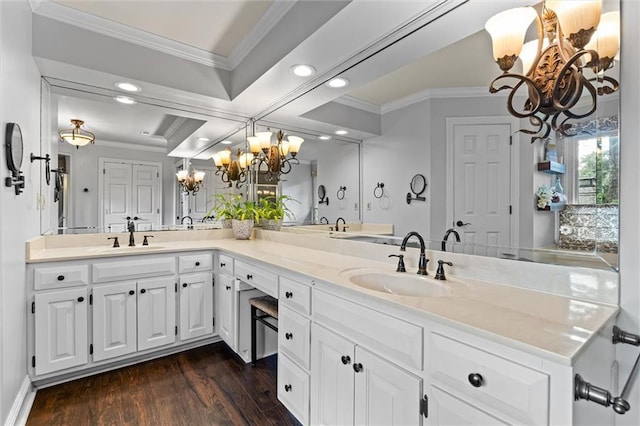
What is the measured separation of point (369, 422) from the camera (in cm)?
116

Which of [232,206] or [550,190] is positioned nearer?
[550,190]

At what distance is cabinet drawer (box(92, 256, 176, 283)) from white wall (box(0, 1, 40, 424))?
15.5 inches

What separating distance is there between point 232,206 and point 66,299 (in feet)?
5.23

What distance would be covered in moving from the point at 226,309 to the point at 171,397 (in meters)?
0.68

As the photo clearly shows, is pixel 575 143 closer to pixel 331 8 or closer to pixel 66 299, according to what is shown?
pixel 331 8

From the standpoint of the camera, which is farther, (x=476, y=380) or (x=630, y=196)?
(x=630, y=196)

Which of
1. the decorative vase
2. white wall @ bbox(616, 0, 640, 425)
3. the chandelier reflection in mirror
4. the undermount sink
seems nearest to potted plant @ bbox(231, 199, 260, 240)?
the decorative vase

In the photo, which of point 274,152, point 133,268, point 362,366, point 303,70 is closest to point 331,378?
point 362,366

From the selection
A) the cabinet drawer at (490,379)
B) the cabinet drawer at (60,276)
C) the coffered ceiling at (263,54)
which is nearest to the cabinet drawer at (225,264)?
the cabinet drawer at (60,276)

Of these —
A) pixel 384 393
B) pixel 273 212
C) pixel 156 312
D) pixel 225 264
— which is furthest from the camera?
pixel 273 212

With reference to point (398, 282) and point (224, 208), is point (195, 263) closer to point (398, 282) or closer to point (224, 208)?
point (224, 208)

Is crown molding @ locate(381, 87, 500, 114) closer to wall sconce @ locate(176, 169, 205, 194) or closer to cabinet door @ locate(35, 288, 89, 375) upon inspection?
wall sconce @ locate(176, 169, 205, 194)

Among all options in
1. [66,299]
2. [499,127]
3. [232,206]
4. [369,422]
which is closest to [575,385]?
[369,422]

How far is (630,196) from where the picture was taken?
100cm
